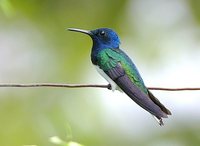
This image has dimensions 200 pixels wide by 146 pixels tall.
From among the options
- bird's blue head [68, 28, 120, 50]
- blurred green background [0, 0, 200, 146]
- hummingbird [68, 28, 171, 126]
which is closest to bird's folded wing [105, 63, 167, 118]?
hummingbird [68, 28, 171, 126]

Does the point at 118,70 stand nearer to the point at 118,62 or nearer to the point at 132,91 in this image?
the point at 118,62

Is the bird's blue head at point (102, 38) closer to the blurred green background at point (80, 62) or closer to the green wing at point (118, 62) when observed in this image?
the green wing at point (118, 62)

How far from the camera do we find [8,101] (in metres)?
6.45

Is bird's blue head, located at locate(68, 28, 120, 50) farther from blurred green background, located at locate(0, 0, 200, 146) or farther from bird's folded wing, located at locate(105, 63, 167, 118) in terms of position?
blurred green background, located at locate(0, 0, 200, 146)

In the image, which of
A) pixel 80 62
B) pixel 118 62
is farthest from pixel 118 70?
pixel 80 62

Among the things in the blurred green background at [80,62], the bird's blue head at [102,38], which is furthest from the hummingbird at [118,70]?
the blurred green background at [80,62]

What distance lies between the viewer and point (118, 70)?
3191mm

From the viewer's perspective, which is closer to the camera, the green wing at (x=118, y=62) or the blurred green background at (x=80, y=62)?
the green wing at (x=118, y=62)

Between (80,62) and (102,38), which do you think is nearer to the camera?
(102,38)

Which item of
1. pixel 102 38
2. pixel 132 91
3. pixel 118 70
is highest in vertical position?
pixel 102 38

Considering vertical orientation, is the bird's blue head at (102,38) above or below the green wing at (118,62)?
above

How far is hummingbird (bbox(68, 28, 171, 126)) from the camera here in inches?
114

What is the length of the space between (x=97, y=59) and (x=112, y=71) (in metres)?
0.14

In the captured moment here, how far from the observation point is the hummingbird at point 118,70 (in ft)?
9.54
